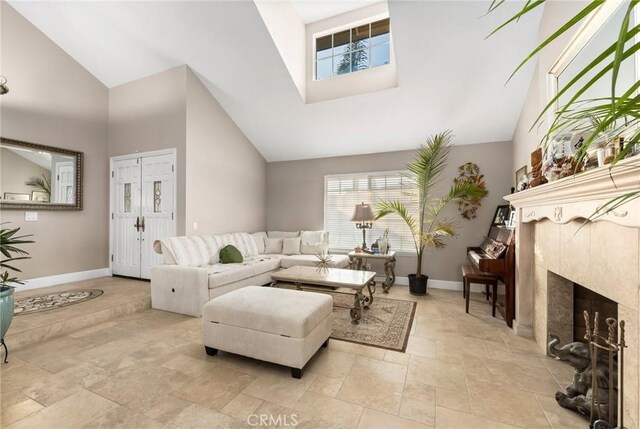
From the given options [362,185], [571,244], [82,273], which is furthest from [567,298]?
[82,273]

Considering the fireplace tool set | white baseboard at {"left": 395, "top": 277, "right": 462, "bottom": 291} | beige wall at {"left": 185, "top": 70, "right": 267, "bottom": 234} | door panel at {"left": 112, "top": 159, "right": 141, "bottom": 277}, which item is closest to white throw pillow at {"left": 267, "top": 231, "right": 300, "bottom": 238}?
beige wall at {"left": 185, "top": 70, "right": 267, "bottom": 234}

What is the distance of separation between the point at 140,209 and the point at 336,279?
363 centimetres

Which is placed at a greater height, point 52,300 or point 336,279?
point 336,279

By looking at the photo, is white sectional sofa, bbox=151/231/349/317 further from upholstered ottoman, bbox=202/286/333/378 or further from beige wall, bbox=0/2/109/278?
beige wall, bbox=0/2/109/278

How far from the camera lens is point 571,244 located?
85.2 inches

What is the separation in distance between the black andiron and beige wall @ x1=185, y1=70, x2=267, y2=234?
177 inches

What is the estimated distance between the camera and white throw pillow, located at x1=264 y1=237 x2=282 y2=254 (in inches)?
222

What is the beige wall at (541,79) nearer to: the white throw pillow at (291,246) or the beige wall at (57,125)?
the white throw pillow at (291,246)

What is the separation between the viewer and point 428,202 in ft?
16.3

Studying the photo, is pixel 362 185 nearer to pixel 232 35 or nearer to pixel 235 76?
pixel 235 76

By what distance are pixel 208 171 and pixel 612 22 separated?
4.83m

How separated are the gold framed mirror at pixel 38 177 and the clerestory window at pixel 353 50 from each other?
4.23 meters

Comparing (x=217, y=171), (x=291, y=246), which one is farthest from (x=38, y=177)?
(x=291, y=246)

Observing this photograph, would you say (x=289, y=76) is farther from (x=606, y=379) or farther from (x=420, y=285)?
(x=606, y=379)
